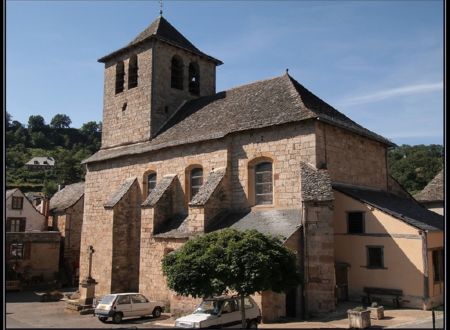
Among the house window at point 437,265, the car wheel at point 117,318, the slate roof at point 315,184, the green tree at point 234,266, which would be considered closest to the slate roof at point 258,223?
the slate roof at point 315,184

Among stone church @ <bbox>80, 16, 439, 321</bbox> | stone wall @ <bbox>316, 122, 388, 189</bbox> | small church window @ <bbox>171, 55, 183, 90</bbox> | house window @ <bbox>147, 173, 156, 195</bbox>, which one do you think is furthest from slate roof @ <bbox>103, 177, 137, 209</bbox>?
stone wall @ <bbox>316, 122, 388, 189</bbox>

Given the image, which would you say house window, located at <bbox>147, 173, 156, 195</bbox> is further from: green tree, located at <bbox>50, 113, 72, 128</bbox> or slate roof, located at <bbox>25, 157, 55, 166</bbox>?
green tree, located at <bbox>50, 113, 72, 128</bbox>

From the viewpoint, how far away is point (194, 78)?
29.9 m

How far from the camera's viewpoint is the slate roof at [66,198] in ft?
122

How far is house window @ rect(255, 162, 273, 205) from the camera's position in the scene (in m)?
19.5

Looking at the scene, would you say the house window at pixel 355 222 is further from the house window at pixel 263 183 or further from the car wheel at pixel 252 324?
the car wheel at pixel 252 324

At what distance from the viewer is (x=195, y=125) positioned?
23.8m

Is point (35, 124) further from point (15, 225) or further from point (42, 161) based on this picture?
point (15, 225)

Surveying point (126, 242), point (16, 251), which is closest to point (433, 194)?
point (126, 242)

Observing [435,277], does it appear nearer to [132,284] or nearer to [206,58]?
[132,284]

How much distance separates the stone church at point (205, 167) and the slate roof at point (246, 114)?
92 millimetres

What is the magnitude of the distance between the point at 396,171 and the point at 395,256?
33460 millimetres

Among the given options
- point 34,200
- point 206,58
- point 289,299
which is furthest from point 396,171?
point 34,200

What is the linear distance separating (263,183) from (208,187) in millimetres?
2576
